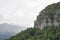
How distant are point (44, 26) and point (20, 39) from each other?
30.8 feet


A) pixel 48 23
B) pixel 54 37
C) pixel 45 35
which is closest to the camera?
pixel 54 37

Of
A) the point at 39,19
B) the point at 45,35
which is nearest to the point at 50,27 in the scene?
the point at 45,35

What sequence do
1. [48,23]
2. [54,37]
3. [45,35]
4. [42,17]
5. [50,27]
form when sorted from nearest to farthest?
[54,37] < [45,35] < [50,27] < [48,23] < [42,17]

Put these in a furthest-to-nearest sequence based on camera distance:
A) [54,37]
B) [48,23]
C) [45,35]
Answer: [48,23] → [45,35] → [54,37]

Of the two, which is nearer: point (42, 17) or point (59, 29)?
point (59, 29)

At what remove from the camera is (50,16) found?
270 feet

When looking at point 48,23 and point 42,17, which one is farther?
point 42,17

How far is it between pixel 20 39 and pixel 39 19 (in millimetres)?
14730

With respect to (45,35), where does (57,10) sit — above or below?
above

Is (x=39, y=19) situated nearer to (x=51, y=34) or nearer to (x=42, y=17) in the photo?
(x=42, y=17)

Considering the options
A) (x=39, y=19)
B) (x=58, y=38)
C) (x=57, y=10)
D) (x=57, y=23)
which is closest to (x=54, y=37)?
(x=58, y=38)

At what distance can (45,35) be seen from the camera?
69750mm

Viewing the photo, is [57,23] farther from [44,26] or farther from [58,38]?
[58,38]

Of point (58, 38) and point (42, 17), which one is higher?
point (42, 17)
